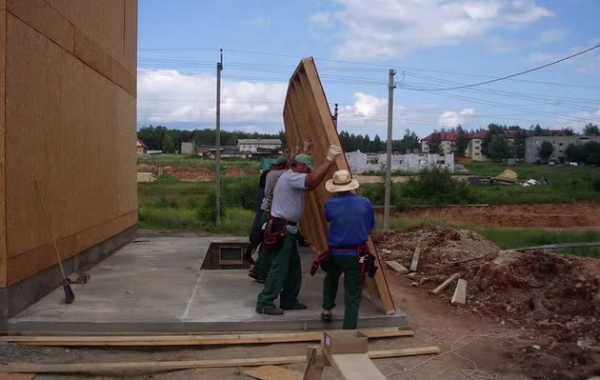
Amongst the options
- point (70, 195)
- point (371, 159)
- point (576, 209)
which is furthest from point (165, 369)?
point (371, 159)

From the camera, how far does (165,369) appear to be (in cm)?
585

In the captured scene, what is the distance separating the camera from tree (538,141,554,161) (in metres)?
99.2

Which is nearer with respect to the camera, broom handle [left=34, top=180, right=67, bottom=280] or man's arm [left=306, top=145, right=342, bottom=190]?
man's arm [left=306, top=145, right=342, bottom=190]

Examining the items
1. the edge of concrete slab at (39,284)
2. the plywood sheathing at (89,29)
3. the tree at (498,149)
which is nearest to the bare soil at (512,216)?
the plywood sheathing at (89,29)

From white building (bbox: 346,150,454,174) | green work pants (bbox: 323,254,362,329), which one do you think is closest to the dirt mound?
green work pants (bbox: 323,254,362,329)

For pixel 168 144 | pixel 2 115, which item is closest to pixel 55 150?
pixel 2 115

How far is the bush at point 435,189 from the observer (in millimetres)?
39969

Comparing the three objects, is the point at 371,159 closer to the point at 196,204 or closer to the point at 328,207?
the point at 196,204

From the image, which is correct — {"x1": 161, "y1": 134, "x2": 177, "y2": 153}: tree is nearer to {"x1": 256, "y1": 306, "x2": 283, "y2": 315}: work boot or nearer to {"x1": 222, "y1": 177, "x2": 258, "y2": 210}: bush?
{"x1": 222, "y1": 177, "x2": 258, "y2": 210}: bush

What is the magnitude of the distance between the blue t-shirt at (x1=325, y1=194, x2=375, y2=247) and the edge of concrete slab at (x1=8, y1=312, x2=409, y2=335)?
1.04 m

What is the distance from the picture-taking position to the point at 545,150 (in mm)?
99625

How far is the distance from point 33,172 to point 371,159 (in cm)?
6490

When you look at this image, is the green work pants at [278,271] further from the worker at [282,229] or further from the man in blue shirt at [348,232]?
the man in blue shirt at [348,232]

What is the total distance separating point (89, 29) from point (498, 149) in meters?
98.3
